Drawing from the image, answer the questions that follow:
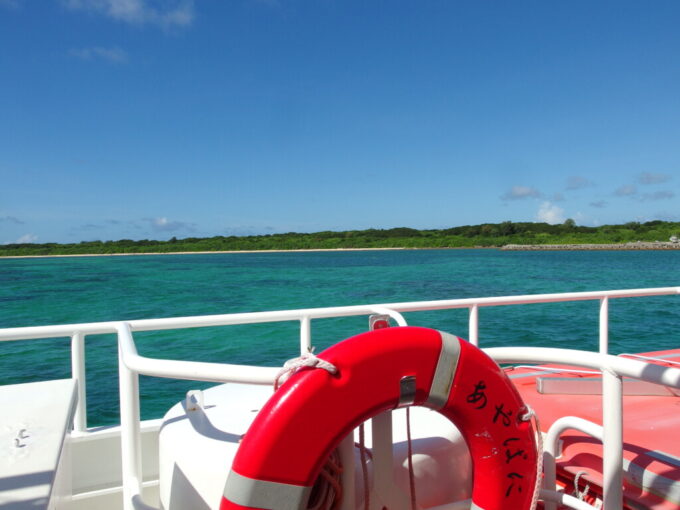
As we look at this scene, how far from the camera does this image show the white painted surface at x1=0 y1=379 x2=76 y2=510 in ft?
3.60

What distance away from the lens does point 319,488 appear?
3.92 feet

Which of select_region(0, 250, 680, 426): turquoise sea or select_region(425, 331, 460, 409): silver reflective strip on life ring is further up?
select_region(425, 331, 460, 409): silver reflective strip on life ring

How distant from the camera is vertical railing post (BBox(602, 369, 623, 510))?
128cm

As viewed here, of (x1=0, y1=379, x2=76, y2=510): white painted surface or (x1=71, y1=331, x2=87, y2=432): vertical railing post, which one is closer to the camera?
(x1=0, y1=379, x2=76, y2=510): white painted surface

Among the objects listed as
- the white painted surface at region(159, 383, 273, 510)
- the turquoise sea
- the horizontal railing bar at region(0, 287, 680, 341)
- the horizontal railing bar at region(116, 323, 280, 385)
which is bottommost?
the turquoise sea

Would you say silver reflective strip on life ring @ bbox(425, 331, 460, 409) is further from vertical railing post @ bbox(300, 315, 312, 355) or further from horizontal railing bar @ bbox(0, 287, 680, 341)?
vertical railing post @ bbox(300, 315, 312, 355)

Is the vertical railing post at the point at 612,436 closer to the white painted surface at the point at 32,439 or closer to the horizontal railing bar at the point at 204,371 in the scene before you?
the horizontal railing bar at the point at 204,371

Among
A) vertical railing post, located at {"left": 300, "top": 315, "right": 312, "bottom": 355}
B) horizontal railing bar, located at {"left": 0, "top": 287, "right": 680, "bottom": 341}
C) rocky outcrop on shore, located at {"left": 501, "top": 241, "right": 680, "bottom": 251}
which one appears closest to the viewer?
horizontal railing bar, located at {"left": 0, "top": 287, "right": 680, "bottom": 341}

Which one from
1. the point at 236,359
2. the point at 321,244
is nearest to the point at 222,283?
the point at 236,359

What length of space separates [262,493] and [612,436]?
3.03 feet

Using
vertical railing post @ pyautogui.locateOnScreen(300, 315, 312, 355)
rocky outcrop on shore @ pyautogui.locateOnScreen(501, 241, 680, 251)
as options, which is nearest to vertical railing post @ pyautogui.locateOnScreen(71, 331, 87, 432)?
vertical railing post @ pyautogui.locateOnScreen(300, 315, 312, 355)

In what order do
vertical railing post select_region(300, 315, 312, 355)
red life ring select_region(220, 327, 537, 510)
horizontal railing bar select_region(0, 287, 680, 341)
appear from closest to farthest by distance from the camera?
red life ring select_region(220, 327, 537, 510) < horizontal railing bar select_region(0, 287, 680, 341) < vertical railing post select_region(300, 315, 312, 355)

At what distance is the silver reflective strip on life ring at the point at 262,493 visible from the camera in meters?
1.04

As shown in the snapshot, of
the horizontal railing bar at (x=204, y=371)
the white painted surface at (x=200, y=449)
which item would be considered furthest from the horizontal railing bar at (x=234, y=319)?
the horizontal railing bar at (x=204, y=371)
